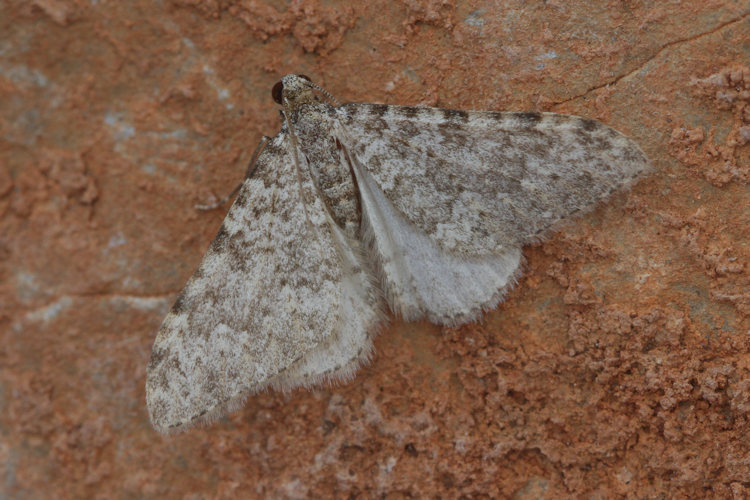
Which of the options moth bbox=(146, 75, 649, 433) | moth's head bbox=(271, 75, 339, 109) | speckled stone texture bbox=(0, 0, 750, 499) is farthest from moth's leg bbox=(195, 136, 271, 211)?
moth's head bbox=(271, 75, 339, 109)

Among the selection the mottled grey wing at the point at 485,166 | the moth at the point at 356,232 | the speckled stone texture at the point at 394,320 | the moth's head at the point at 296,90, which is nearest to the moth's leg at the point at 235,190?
the speckled stone texture at the point at 394,320

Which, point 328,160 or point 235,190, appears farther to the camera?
point 235,190

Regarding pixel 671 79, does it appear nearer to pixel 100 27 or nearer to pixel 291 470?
pixel 291 470

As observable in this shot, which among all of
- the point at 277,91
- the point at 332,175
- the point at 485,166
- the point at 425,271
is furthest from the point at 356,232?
the point at 277,91

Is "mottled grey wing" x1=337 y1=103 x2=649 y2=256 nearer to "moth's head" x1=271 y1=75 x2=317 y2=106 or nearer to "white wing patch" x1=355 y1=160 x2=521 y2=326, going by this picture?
"white wing patch" x1=355 y1=160 x2=521 y2=326

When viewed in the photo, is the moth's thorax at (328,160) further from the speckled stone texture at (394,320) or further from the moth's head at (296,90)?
the speckled stone texture at (394,320)

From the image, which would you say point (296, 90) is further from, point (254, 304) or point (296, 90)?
point (254, 304)

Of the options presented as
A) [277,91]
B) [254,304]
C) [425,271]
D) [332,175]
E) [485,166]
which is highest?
[277,91]
